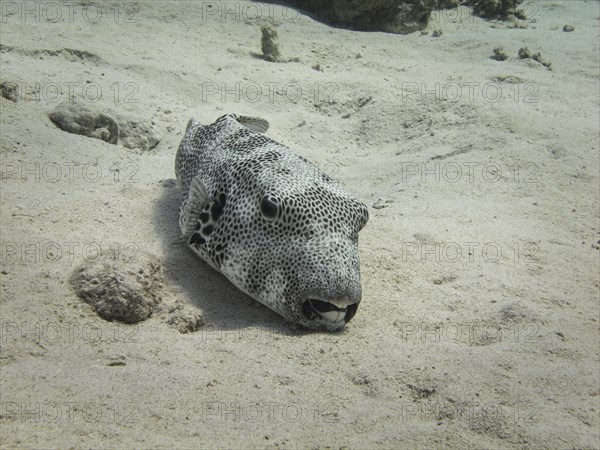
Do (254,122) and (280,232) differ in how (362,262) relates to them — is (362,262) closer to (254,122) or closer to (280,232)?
(280,232)

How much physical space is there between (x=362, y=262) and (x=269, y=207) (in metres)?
1.24

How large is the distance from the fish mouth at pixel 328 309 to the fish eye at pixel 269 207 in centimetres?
64

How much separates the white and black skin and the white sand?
0.22 meters

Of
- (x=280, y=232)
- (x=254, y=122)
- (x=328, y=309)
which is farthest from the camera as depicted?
(x=254, y=122)

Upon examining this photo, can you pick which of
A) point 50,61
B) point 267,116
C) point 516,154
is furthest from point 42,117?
point 516,154

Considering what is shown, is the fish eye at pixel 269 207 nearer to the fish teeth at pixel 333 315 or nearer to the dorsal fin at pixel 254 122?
the fish teeth at pixel 333 315

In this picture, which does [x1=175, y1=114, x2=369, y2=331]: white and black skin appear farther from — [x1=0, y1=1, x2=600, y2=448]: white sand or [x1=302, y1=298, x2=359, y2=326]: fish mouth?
[x1=0, y1=1, x2=600, y2=448]: white sand

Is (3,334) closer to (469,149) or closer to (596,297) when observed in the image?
(596,297)

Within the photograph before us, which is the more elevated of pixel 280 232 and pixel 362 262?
pixel 280 232

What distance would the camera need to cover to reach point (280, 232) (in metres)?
3.63

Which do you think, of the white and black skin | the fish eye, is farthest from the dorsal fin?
the fish eye

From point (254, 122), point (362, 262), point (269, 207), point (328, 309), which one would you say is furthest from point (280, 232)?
point (254, 122)

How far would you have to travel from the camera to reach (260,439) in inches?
102

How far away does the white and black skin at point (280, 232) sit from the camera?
11.3 ft
